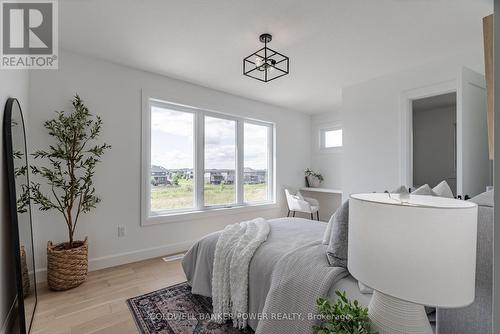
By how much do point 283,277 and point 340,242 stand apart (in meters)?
0.40

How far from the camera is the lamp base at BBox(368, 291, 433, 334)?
81 centimetres

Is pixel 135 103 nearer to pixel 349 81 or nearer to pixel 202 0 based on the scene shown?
pixel 202 0

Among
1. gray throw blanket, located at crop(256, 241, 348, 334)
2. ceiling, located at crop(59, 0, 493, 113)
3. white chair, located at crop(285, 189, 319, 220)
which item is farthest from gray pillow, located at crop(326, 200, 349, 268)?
white chair, located at crop(285, 189, 319, 220)

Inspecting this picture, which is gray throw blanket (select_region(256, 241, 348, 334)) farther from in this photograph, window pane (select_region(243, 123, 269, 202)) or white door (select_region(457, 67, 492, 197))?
window pane (select_region(243, 123, 269, 202))

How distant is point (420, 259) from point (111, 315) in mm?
2234

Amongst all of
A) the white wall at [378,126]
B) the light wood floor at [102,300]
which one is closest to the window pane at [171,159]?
the light wood floor at [102,300]

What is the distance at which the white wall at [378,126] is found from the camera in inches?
117

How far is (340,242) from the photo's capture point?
4.43 ft

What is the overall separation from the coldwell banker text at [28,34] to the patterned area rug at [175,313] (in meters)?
2.07

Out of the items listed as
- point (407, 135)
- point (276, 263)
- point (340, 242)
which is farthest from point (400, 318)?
point (407, 135)

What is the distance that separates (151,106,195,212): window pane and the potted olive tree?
0.76 m

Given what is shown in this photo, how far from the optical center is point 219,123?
4059 millimetres

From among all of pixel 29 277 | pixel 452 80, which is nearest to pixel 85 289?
pixel 29 277

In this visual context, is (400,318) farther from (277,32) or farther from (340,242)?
(277,32)
